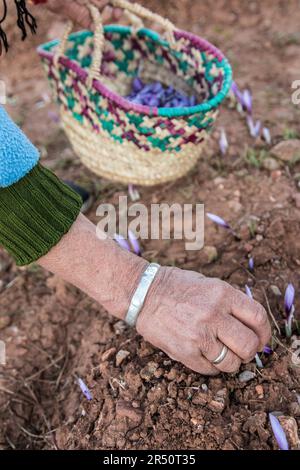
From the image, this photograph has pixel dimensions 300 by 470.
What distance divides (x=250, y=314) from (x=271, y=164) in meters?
1.08

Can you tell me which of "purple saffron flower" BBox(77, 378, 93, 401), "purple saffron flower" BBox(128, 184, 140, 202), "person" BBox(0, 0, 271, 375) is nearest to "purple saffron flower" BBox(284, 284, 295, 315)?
"person" BBox(0, 0, 271, 375)

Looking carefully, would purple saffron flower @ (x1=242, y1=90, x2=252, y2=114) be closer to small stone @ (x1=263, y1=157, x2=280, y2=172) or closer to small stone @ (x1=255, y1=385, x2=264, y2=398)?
small stone @ (x1=263, y1=157, x2=280, y2=172)

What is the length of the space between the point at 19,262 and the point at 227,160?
52.7 inches

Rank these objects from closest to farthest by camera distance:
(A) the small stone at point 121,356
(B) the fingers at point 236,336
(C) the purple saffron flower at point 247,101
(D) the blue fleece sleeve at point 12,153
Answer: (D) the blue fleece sleeve at point 12,153, (B) the fingers at point 236,336, (A) the small stone at point 121,356, (C) the purple saffron flower at point 247,101

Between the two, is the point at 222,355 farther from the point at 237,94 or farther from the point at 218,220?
the point at 237,94

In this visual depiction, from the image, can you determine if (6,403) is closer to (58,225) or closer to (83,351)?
(83,351)

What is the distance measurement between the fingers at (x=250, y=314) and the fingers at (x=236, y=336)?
21mm

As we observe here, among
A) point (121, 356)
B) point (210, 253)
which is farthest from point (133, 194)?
point (121, 356)

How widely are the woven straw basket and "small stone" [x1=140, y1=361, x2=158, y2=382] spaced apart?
829 millimetres

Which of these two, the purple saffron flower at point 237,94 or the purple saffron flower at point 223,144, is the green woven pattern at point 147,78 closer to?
the purple saffron flower at point 223,144

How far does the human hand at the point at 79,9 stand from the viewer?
2.14 m

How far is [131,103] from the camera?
6.37ft

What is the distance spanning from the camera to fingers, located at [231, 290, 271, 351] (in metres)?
1.42

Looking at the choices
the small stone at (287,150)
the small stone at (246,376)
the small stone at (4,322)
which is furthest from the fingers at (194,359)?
the small stone at (287,150)
